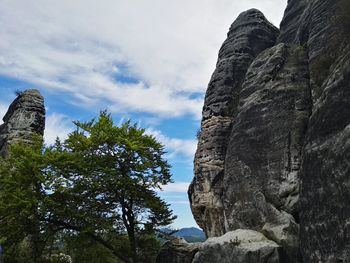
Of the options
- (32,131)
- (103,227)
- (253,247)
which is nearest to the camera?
(253,247)

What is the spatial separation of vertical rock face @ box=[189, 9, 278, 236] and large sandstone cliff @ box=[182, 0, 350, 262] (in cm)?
8

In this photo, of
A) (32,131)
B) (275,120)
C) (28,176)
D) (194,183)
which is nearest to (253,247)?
(275,120)

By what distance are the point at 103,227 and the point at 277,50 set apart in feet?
54.8

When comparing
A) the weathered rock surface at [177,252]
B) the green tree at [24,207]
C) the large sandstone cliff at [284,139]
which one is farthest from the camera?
the green tree at [24,207]

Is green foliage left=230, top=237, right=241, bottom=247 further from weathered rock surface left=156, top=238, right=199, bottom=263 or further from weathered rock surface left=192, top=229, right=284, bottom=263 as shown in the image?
weathered rock surface left=156, top=238, right=199, bottom=263

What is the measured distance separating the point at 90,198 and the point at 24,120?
1842 cm

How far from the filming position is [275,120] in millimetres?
22703

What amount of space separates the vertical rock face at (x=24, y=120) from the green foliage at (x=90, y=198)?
43.5ft

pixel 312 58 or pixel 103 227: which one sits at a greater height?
pixel 312 58

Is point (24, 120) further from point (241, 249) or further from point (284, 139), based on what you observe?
point (241, 249)

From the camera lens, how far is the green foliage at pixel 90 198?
28.8 metres

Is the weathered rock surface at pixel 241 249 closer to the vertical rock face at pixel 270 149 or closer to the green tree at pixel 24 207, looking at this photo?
the vertical rock face at pixel 270 149

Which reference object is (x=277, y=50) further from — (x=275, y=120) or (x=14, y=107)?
(x=14, y=107)

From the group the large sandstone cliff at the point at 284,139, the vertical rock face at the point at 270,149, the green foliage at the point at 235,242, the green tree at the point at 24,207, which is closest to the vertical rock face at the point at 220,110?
the large sandstone cliff at the point at 284,139
